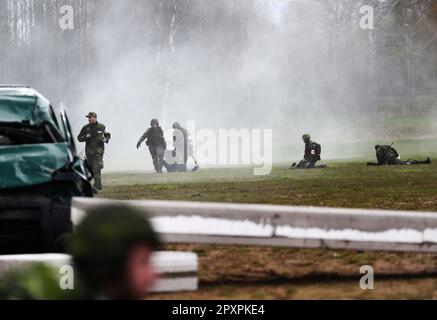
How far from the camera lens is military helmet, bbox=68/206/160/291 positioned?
2.77 metres

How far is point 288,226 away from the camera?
25.5 feet

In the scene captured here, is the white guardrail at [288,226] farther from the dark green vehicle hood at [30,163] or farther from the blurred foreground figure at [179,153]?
the blurred foreground figure at [179,153]

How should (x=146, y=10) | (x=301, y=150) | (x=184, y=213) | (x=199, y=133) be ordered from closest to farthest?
(x=184, y=213), (x=301, y=150), (x=199, y=133), (x=146, y=10)

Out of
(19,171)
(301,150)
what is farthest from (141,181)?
(301,150)

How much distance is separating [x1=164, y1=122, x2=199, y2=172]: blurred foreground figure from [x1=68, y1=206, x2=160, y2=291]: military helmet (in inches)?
1068

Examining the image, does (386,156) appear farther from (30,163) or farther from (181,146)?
(30,163)

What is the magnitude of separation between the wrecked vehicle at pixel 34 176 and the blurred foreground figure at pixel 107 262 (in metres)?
5.25

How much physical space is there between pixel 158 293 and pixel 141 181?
1647cm

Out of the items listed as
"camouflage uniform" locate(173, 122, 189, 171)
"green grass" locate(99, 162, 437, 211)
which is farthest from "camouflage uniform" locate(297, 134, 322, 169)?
"camouflage uniform" locate(173, 122, 189, 171)

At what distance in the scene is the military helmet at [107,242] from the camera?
2773mm

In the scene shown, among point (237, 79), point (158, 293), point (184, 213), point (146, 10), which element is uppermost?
point (146, 10)

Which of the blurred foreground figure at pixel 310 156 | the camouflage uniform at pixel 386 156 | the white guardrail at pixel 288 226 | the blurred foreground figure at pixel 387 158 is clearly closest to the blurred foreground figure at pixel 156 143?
the blurred foreground figure at pixel 310 156

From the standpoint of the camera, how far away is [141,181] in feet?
77.4

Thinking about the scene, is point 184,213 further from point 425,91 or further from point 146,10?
point 425,91
